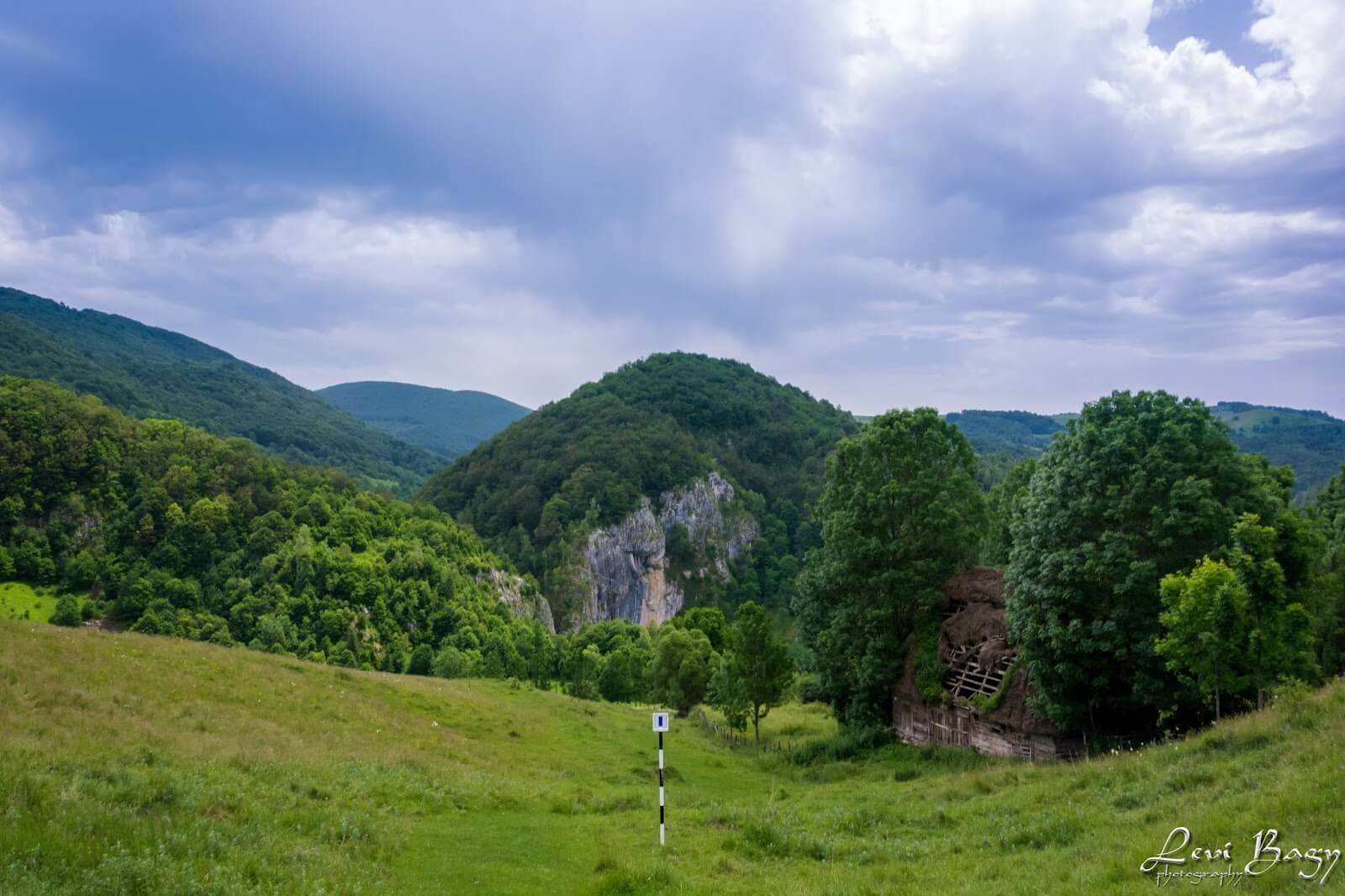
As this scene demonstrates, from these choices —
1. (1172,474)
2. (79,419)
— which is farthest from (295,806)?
(79,419)

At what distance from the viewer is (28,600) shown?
2975 inches

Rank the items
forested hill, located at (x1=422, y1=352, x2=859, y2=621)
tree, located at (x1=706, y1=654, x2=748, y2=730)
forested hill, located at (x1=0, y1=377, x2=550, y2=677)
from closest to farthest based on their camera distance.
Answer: tree, located at (x1=706, y1=654, x2=748, y2=730), forested hill, located at (x1=0, y1=377, x2=550, y2=677), forested hill, located at (x1=422, y1=352, x2=859, y2=621)

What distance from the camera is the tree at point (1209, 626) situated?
18281 mm

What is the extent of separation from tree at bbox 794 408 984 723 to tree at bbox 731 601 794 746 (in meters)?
3.56

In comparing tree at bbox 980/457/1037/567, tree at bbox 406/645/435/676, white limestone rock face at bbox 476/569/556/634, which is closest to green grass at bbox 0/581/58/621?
tree at bbox 406/645/435/676

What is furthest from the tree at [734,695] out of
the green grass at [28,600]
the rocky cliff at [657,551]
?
the rocky cliff at [657,551]

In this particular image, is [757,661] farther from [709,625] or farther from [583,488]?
[583,488]

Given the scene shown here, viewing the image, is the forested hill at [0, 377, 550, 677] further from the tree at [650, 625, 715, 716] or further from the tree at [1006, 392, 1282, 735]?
the tree at [1006, 392, 1282, 735]

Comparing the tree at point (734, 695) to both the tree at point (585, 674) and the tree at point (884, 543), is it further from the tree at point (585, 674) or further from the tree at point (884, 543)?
the tree at point (585, 674)

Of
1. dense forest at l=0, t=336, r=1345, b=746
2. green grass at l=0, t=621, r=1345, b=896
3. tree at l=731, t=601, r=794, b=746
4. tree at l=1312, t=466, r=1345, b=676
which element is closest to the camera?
green grass at l=0, t=621, r=1345, b=896

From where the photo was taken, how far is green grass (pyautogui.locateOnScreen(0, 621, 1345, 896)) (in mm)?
9594

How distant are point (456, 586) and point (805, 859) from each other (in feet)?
312

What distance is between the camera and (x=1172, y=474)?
74.7 feet

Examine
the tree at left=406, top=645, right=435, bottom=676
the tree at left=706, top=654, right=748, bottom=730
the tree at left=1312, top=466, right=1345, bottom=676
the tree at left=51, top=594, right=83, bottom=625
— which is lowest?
the tree at left=406, top=645, right=435, bottom=676
